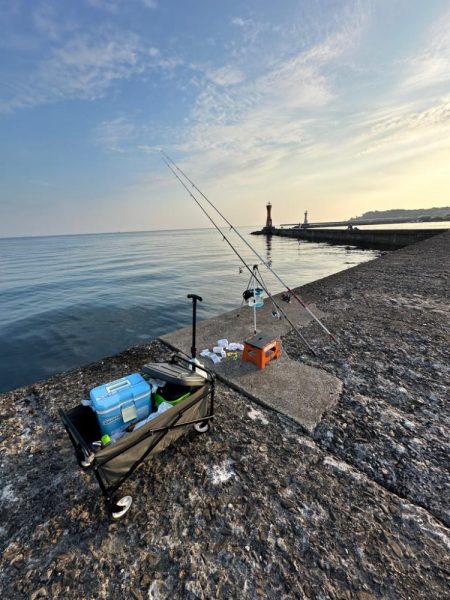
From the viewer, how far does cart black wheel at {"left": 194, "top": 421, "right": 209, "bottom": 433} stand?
120 inches

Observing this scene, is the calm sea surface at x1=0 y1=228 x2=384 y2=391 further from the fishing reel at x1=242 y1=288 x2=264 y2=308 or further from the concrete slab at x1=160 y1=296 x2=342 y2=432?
the fishing reel at x1=242 y1=288 x2=264 y2=308

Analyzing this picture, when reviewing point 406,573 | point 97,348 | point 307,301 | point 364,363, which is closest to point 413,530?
point 406,573

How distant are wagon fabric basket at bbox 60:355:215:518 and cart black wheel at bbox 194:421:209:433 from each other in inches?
10.4

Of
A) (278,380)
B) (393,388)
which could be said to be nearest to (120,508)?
(278,380)

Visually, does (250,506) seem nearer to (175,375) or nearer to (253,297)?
(175,375)

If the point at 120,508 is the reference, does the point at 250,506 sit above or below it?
below

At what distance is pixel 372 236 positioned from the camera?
1481 inches

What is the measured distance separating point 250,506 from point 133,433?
1.26 metres

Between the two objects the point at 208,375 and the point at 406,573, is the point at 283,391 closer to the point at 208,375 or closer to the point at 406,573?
the point at 208,375

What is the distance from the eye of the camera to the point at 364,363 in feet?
14.6

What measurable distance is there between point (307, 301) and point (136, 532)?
713 centimetres

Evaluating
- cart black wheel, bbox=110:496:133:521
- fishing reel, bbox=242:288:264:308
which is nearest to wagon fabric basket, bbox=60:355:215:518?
cart black wheel, bbox=110:496:133:521

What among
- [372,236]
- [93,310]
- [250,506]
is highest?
[372,236]

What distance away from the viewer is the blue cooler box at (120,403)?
91.1 inches
